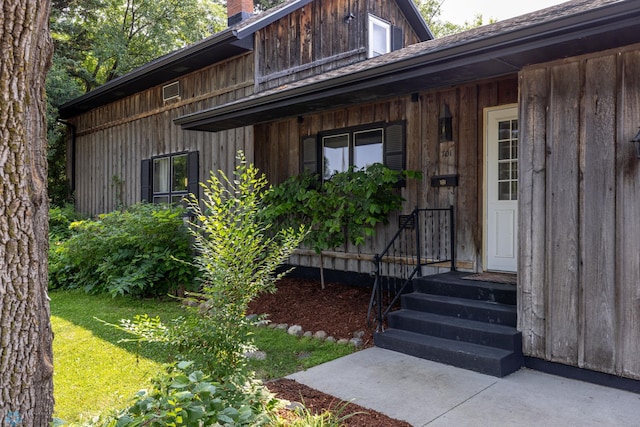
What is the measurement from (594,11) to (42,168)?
351 centimetres

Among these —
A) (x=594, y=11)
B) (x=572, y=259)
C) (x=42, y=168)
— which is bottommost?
(x=572, y=259)

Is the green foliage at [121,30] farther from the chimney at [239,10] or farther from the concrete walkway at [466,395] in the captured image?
the concrete walkway at [466,395]

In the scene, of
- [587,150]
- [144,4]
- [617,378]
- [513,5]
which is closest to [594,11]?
[587,150]

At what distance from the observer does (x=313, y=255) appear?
7.49 m

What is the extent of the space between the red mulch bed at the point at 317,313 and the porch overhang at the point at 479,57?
99.8 inches

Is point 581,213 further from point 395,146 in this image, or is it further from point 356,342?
point 395,146

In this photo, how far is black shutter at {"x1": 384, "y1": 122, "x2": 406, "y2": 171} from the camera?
20.7 feet

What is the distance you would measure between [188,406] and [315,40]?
26.1 feet

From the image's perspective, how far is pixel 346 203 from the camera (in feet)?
19.8

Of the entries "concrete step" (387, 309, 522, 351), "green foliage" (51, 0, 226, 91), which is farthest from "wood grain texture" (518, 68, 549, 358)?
"green foliage" (51, 0, 226, 91)

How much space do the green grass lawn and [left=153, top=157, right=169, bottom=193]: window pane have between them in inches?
162

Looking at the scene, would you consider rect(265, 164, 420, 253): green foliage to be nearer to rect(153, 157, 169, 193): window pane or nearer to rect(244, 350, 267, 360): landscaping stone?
rect(244, 350, 267, 360): landscaping stone

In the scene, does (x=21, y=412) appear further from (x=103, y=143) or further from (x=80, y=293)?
(x=103, y=143)

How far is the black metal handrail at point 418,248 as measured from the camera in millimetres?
5781
